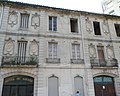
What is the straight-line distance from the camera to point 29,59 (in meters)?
13.2

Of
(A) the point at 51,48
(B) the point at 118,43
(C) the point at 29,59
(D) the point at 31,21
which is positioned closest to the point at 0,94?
(C) the point at 29,59

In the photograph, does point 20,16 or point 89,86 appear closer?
point 89,86

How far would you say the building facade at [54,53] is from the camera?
1269 cm

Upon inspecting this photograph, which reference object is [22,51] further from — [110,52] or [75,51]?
[110,52]

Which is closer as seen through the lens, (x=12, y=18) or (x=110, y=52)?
(x=12, y=18)

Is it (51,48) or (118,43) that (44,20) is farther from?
(118,43)

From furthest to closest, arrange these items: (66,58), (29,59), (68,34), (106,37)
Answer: (106,37) → (68,34) → (66,58) → (29,59)

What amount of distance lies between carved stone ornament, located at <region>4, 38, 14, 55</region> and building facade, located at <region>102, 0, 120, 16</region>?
33.9 m

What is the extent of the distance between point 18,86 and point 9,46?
3.93 meters

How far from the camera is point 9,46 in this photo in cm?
1323

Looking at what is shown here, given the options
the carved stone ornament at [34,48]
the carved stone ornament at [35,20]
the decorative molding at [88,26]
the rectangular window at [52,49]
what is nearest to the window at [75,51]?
the rectangular window at [52,49]

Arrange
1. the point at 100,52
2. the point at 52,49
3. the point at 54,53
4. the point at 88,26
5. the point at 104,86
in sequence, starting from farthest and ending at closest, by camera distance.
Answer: the point at 88,26, the point at 100,52, the point at 104,86, the point at 52,49, the point at 54,53

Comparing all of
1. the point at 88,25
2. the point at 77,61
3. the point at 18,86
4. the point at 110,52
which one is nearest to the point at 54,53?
the point at 77,61

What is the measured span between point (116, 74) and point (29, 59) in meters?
9.68
